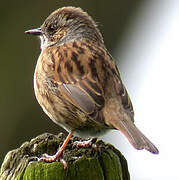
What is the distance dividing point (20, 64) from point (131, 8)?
1.94 m

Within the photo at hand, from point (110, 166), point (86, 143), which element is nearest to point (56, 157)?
point (110, 166)

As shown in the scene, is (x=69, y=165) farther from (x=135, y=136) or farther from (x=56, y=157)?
(x=135, y=136)

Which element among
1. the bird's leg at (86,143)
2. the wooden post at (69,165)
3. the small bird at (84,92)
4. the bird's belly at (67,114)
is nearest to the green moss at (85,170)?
→ the wooden post at (69,165)

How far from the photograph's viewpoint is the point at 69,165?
220 inches

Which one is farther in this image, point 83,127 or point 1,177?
point 83,127

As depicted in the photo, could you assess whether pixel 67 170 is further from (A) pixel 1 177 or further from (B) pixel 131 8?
(B) pixel 131 8

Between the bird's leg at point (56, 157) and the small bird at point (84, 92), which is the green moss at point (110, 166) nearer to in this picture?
the bird's leg at point (56, 157)

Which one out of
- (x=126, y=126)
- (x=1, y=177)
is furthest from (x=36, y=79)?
(x=1, y=177)

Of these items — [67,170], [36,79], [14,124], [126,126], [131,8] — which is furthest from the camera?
[131,8]

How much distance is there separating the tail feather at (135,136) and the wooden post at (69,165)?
352mm

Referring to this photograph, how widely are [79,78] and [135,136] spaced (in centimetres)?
98

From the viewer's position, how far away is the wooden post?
5.51 meters

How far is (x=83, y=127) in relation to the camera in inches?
280

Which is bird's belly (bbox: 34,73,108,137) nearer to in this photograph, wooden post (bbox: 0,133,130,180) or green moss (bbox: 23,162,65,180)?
wooden post (bbox: 0,133,130,180)
